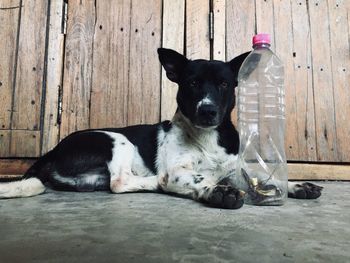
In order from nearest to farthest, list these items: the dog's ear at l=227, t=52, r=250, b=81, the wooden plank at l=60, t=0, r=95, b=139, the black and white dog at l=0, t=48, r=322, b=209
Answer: the black and white dog at l=0, t=48, r=322, b=209 < the dog's ear at l=227, t=52, r=250, b=81 < the wooden plank at l=60, t=0, r=95, b=139

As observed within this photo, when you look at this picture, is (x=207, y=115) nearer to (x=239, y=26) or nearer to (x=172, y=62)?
(x=172, y=62)

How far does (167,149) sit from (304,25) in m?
2.03

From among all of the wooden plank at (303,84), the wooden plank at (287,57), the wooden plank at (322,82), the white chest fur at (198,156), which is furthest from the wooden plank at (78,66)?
the wooden plank at (322,82)

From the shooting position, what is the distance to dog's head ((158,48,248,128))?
2080mm

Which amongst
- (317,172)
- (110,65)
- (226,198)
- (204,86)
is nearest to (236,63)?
(204,86)

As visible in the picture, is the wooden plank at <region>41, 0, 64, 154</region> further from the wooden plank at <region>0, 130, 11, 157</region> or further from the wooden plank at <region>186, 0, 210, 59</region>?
the wooden plank at <region>186, 0, 210, 59</region>

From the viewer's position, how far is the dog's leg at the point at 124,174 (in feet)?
7.20

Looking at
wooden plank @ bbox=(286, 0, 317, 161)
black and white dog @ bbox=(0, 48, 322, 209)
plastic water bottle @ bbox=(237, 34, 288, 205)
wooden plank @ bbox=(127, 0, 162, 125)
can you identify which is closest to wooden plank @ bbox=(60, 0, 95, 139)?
wooden plank @ bbox=(127, 0, 162, 125)

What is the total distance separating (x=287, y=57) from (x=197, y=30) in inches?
37.3

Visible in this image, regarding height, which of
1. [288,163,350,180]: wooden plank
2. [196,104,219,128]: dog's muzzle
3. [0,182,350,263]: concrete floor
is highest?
[196,104,219,128]: dog's muzzle

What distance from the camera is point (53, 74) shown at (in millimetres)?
2906

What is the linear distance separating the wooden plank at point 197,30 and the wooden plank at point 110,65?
1.91 feet

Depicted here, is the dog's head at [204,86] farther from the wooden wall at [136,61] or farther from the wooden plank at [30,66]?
the wooden plank at [30,66]

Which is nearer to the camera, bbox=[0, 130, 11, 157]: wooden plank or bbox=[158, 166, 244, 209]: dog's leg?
bbox=[158, 166, 244, 209]: dog's leg
